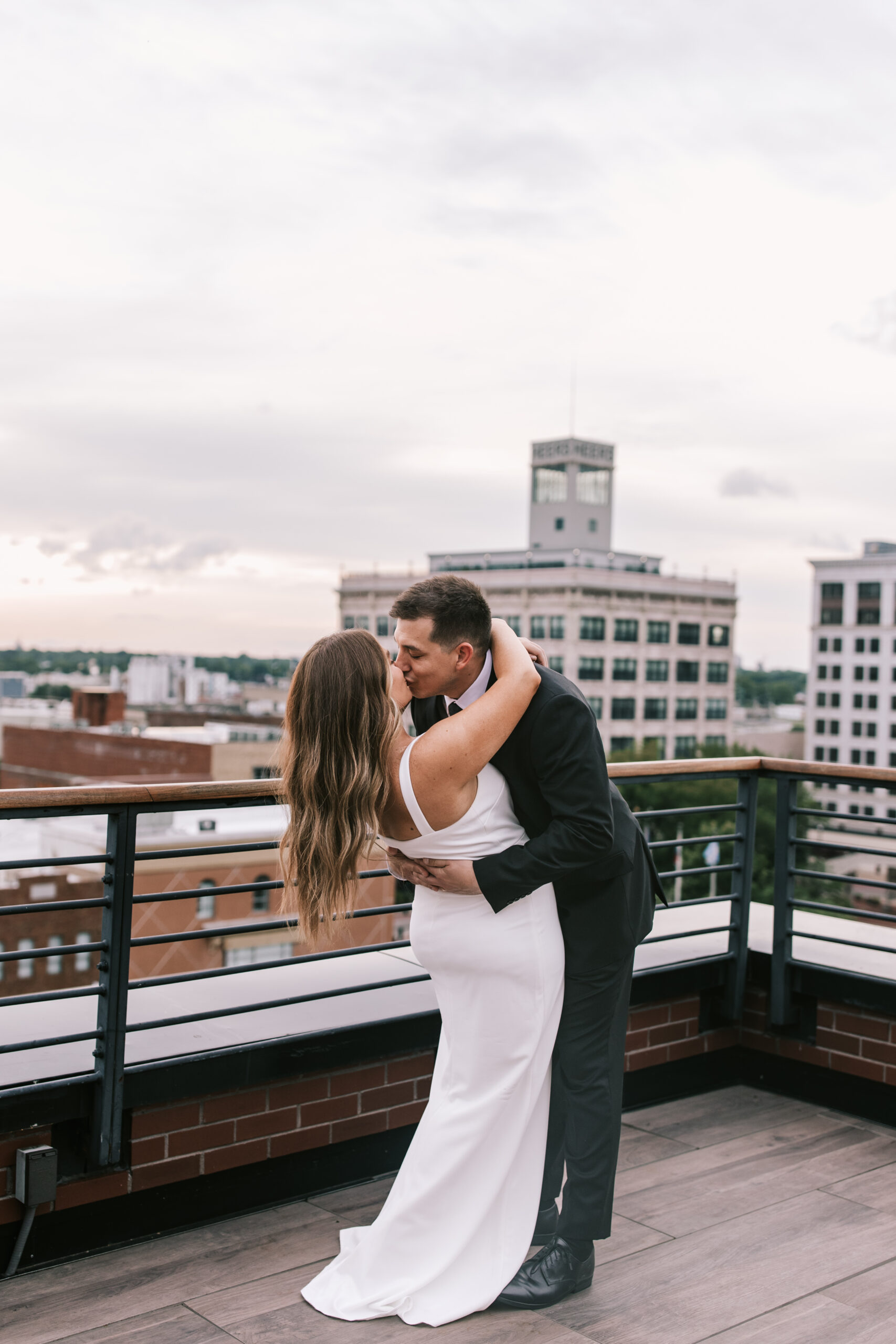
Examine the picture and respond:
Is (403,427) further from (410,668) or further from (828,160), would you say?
(410,668)

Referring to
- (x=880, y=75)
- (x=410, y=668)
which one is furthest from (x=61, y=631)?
(x=410, y=668)

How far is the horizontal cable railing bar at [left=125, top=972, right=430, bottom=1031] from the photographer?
2834 millimetres

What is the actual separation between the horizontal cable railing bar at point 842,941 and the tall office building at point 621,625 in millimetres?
77703

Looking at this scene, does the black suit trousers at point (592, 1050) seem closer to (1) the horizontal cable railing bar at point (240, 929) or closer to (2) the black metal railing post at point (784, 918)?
(1) the horizontal cable railing bar at point (240, 929)

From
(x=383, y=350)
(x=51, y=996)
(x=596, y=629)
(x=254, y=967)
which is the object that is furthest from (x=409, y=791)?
(x=383, y=350)

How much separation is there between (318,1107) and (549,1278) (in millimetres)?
812

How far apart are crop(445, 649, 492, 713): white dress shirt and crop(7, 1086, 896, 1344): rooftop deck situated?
1336mm

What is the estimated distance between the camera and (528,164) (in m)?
25.8

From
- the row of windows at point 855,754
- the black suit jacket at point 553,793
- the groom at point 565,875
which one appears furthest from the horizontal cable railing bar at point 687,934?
the row of windows at point 855,754

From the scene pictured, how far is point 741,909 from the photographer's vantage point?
4242mm

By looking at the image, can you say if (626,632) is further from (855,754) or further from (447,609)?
(447,609)

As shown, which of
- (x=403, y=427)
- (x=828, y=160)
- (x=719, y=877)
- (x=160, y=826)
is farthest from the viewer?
(x=403, y=427)

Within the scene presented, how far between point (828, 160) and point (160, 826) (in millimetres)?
30759

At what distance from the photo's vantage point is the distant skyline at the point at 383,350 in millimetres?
51688
